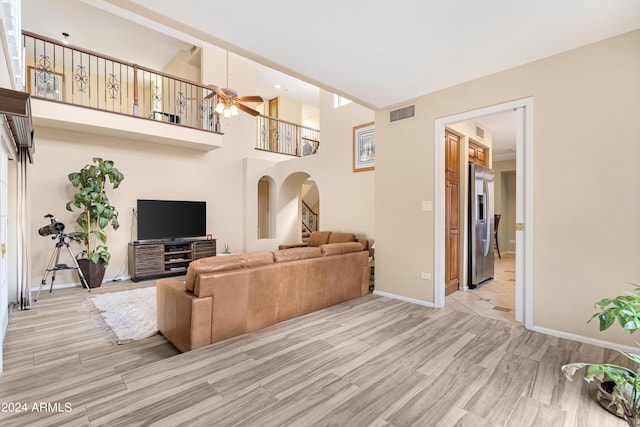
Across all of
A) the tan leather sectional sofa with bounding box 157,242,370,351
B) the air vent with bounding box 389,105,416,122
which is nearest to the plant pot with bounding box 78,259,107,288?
the tan leather sectional sofa with bounding box 157,242,370,351

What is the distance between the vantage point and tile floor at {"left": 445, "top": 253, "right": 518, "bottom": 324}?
142 inches

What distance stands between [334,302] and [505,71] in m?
3.30

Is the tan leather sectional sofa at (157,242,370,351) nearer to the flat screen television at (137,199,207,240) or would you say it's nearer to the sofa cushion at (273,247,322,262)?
the sofa cushion at (273,247,322,262)

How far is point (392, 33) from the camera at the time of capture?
252 cm

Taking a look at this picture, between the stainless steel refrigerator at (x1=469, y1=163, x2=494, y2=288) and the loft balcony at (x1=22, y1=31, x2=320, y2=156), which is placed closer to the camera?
the loft balcony at (x1=22, y1=31, x2=320, y2=156)

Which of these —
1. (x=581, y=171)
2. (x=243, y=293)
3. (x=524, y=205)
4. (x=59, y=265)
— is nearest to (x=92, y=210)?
(x=59, y=265)

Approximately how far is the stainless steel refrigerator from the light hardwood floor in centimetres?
171

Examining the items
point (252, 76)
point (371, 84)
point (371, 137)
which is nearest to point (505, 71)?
point (371, 84)

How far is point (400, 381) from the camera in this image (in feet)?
6.88

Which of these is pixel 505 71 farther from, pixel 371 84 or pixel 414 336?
pixel 414 336

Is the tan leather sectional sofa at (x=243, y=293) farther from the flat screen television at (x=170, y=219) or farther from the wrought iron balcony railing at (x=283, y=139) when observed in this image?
the wrought iron balcony railing at (x=283, y=139)

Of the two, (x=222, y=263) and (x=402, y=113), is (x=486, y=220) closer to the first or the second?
(x=402, y=113)

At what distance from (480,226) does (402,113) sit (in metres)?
2.42

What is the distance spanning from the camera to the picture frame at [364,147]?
5551mm
